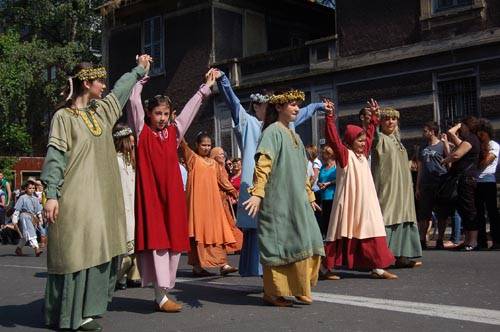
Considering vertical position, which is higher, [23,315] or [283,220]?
[283,220]

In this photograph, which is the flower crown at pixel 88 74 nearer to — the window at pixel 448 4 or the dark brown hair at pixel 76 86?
the dark brown hair at pixel 76 86

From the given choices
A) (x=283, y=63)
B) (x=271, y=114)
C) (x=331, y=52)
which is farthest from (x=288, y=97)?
(x=283, y=63)

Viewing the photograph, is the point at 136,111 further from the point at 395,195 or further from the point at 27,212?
the point at 27,212

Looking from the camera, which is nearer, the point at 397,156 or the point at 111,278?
the point at 111,278

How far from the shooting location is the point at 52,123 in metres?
5.16

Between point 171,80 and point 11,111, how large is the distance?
11.4m

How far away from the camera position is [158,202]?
19.4ft

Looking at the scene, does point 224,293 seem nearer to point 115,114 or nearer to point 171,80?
point 115,114

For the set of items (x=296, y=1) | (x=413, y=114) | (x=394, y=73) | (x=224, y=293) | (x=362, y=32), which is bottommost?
(x=224, y=293)

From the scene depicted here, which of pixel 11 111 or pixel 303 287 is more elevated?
pixel 11 111

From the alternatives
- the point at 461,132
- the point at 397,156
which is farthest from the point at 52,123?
the point at 461,132

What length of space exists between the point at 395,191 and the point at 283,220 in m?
3.05

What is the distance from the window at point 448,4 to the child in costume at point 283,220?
12.4m

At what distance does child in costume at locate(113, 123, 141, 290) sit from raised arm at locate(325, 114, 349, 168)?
212 centimetres
